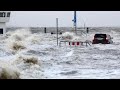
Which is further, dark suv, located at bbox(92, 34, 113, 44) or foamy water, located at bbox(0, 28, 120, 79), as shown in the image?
dark suv, located at bbox(92, 34, 113, 44)

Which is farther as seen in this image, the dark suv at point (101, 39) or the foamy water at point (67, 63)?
the dark suv at point (101, 39)

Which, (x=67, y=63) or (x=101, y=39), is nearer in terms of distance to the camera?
(x=67, y=63)

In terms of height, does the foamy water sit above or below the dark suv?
below

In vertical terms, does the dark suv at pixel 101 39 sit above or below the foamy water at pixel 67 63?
above

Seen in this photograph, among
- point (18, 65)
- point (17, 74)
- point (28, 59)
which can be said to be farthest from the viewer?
point (28, 59)

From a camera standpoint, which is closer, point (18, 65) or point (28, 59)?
point (18, 65)

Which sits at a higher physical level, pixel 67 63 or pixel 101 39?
pixel 101 39
